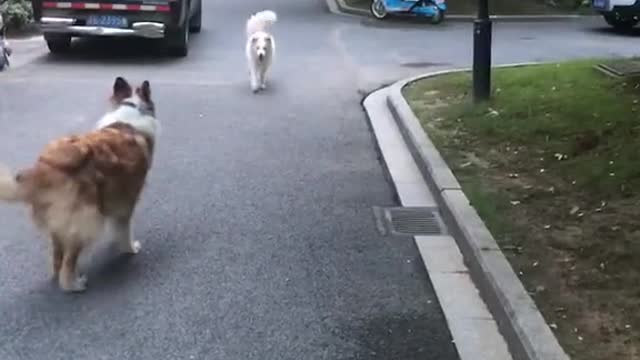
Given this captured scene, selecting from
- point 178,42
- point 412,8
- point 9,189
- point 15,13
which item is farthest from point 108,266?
A: point 412,8

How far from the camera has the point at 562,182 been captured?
25.9 ft

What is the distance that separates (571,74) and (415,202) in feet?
19.7

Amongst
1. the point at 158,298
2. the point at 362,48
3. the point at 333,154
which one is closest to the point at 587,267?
the point at 158,298

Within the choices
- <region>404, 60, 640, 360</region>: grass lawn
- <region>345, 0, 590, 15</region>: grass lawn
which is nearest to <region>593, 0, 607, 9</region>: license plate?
<region>345, 0, 590, 15</region>: grass lawn

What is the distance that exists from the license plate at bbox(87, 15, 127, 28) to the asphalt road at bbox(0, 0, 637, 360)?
0.81m

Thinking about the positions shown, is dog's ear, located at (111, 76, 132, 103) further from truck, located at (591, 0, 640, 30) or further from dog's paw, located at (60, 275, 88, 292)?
truck, located at (591, 0, 640, 30)

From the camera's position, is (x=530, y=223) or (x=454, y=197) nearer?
(x=530, y=223)

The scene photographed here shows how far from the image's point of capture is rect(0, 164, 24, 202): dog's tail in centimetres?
544

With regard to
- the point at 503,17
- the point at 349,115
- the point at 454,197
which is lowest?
the point at 503,17

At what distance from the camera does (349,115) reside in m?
12.2

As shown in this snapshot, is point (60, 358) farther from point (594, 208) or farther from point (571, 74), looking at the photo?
point (571, 74)

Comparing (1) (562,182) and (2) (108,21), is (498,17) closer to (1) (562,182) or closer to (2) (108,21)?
(2) (108,21)

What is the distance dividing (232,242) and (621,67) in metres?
8.01

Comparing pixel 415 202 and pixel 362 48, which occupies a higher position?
pixel 415 202
